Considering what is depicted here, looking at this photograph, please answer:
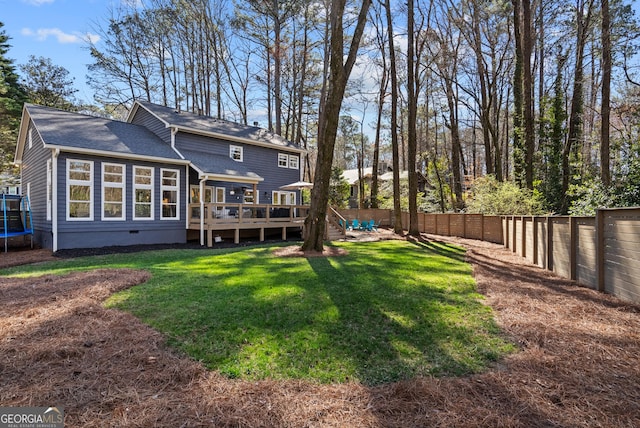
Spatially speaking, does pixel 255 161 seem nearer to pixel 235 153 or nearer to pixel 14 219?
pixel 235 153

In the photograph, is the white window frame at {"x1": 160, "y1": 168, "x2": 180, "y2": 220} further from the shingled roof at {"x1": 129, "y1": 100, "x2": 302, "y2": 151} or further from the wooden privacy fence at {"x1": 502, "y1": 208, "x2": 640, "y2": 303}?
the wooden privacy fence at {"x1": 502, "y1": 208, "x2": 640, "y2": 303}

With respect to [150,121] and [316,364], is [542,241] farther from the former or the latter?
[150,121]

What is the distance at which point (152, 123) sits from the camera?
1539 cm

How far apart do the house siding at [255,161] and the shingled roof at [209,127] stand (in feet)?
1.25

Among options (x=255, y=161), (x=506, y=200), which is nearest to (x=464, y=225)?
(x=506, y=200)

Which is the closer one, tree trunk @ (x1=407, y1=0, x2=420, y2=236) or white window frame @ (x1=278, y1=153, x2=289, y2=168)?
tree trunk @ (x1=407, y1=0, x2=420, y2=236)

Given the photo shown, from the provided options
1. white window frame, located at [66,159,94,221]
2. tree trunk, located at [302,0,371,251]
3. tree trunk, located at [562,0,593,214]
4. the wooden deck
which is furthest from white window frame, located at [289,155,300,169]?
tree trunk, located at [562,0,593,214]

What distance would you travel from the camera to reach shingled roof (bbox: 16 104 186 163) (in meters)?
10.8

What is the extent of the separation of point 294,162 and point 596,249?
16.2 metres

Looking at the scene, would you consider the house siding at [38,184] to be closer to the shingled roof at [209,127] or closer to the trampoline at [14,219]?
the trampoline at [14,219]

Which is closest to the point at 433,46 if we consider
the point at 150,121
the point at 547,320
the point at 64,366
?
the point at 150,121

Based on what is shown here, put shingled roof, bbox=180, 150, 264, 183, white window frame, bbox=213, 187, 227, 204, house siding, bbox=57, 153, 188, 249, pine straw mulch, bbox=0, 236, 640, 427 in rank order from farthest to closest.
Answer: white window frame, bbox=213, 187, 227, 204 → shingled roof, bbox=180, 150, 264, 183 → house siding, bbox=57, 153, 188, 249 → pine straw mulch, bbox=0, 236, 640, 427

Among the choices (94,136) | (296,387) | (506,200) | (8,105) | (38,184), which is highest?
(8,105)

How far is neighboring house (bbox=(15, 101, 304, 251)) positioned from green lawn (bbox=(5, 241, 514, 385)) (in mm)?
6569
